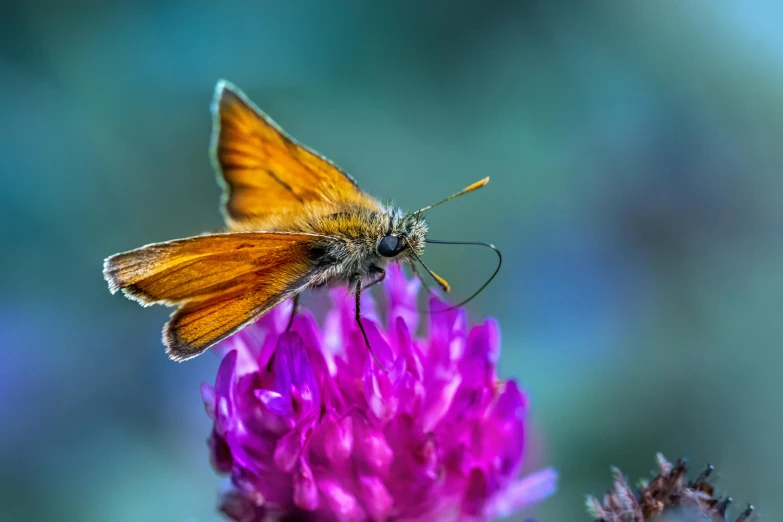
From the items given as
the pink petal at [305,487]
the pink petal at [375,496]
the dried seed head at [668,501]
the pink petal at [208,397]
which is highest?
the pink petal at [208,397]

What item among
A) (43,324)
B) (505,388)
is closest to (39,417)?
(43,324)

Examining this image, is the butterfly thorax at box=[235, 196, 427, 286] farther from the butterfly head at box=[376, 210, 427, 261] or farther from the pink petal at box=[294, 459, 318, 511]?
the pink petal at box=[294, 459, 318, 511]

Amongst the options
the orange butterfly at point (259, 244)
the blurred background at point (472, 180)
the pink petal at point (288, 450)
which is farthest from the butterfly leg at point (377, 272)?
the blurred background at point (472, 180)

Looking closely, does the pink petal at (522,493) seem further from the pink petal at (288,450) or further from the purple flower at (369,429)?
the pink petal at (288,450)

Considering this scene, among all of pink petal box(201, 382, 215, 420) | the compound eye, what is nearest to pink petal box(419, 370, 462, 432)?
the compound eye

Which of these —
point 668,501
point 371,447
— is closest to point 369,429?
point 371,447
